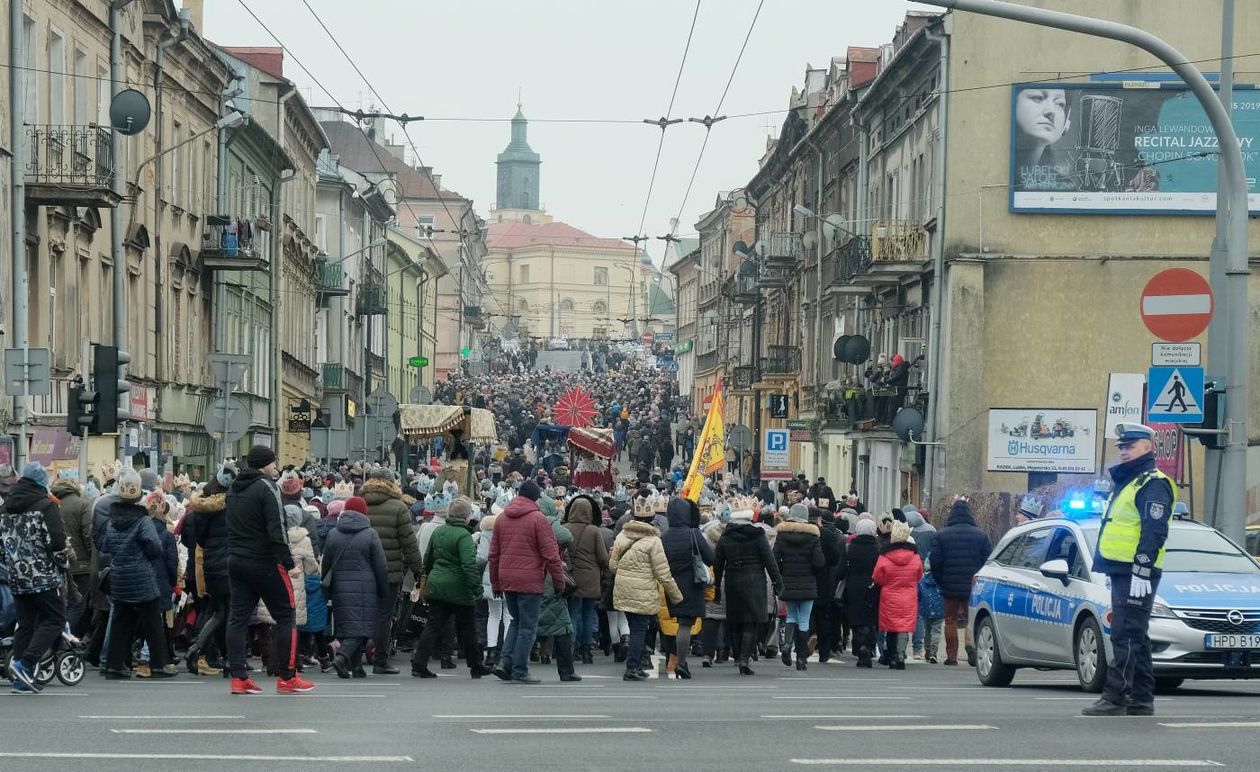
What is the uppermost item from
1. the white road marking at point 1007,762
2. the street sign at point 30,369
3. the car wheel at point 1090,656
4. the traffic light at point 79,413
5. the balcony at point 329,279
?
the balcony at point 329,279

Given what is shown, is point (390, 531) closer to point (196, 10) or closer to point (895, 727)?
point (895, 727)

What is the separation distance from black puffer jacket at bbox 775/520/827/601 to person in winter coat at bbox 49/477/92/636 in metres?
6.45

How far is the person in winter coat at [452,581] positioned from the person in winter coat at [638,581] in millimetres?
1242

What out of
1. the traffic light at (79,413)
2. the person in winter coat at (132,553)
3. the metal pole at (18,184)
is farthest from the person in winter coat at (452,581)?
the metal pole at (18,184)

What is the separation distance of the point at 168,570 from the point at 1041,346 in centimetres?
2450

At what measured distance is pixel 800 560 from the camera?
2027 centimetres

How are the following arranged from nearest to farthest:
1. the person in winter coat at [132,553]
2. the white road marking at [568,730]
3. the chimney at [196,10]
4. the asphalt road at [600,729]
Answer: the asphalt road at [600,729], the white road marking at [568,730], the person in winter coat at [132,553], the chimney at [196,10]

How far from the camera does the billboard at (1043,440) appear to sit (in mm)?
30891

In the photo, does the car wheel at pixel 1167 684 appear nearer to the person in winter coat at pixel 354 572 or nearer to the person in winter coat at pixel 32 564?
the person in winter coat at pixel 354 572

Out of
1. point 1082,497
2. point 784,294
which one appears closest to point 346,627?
point 1082,497

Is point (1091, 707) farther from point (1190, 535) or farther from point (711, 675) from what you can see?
point (711, 675)

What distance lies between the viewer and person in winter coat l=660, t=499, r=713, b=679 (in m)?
18.6

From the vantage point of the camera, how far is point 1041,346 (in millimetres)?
38406

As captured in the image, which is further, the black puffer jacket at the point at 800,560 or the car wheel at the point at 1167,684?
the black puffer jacket at the point at 800,560
